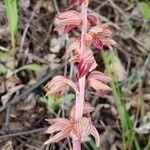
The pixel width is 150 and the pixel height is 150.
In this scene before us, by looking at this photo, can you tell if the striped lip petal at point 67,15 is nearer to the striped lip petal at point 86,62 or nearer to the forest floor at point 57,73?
the striped lip petal at point 86,62

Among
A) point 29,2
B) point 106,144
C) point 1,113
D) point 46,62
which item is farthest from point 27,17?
point 106,144

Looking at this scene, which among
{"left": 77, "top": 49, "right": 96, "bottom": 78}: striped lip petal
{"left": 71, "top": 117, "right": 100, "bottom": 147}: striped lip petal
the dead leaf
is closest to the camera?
{"left": 77, "top": 49, "right": 96, "bottom": 78}: striped lip petal

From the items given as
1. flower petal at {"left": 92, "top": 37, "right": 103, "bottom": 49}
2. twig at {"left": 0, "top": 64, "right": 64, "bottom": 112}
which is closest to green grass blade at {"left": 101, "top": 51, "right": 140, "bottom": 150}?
twig at {"left": 0, "top": 64, "right": 64, "bottom": 112}

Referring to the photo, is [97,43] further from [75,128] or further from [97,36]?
[75,128]

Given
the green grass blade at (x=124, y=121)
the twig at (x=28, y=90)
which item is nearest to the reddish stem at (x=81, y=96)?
the green grass blade at (x=124, y=121)

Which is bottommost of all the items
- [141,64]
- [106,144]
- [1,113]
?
[106,144]

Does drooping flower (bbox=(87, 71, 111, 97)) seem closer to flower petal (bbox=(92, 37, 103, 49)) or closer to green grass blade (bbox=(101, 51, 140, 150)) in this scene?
flower petal (bbox=(92, 37, 103, 49))

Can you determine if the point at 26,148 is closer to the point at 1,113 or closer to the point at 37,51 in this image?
the point at 1,113

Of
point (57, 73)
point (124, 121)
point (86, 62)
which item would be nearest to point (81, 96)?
point (86, 62)
